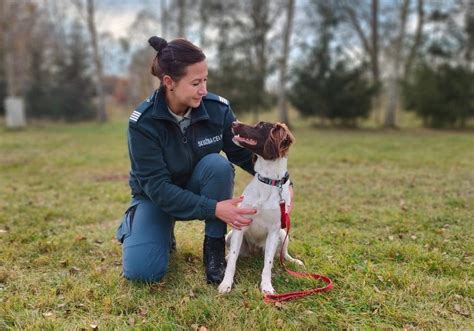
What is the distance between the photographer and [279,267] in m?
3.57

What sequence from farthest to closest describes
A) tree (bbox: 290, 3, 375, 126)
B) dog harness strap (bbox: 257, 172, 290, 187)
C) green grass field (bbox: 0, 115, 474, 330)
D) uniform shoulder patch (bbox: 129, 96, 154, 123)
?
tree (bbox: 290, 3, 375, 126)
uniform shoulder patch (bbox: 129, 96, 154, 123)
dog harness strap (bbox: 257, 172, 290, 187)
green grass field (bbox: 0, 115, 474, 330)

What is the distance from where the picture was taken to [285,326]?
2.69 metres

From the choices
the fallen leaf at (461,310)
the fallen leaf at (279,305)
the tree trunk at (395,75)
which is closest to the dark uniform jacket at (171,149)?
the fallen leaf at (279,305)

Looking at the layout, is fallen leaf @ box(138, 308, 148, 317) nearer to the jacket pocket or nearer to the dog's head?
the jacket pocket

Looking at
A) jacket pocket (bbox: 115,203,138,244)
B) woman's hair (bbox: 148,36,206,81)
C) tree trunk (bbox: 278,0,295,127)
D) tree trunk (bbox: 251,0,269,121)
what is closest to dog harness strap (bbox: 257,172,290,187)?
woman's hair (bbox: 148,36,206,81)

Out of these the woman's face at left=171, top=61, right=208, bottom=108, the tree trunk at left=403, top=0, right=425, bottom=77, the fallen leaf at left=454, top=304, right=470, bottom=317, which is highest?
the tree trunk at left=403, top=0, right=425, bottom=77

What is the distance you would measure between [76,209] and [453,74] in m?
17.0

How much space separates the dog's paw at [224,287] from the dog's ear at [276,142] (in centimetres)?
97

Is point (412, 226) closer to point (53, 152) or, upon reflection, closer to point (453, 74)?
point (53, 152)

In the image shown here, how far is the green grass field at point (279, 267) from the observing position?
2.84 m

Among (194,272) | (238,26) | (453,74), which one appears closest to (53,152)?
(194,272)

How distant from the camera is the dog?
9.84 feet

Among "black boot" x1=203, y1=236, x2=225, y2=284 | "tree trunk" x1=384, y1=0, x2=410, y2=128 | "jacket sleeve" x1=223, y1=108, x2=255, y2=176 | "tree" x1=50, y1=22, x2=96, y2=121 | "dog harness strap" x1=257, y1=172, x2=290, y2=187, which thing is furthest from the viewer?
"tree" x1=50, y1=22, x2=96, y2=121

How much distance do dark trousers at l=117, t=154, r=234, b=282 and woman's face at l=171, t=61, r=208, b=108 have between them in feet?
1.73
